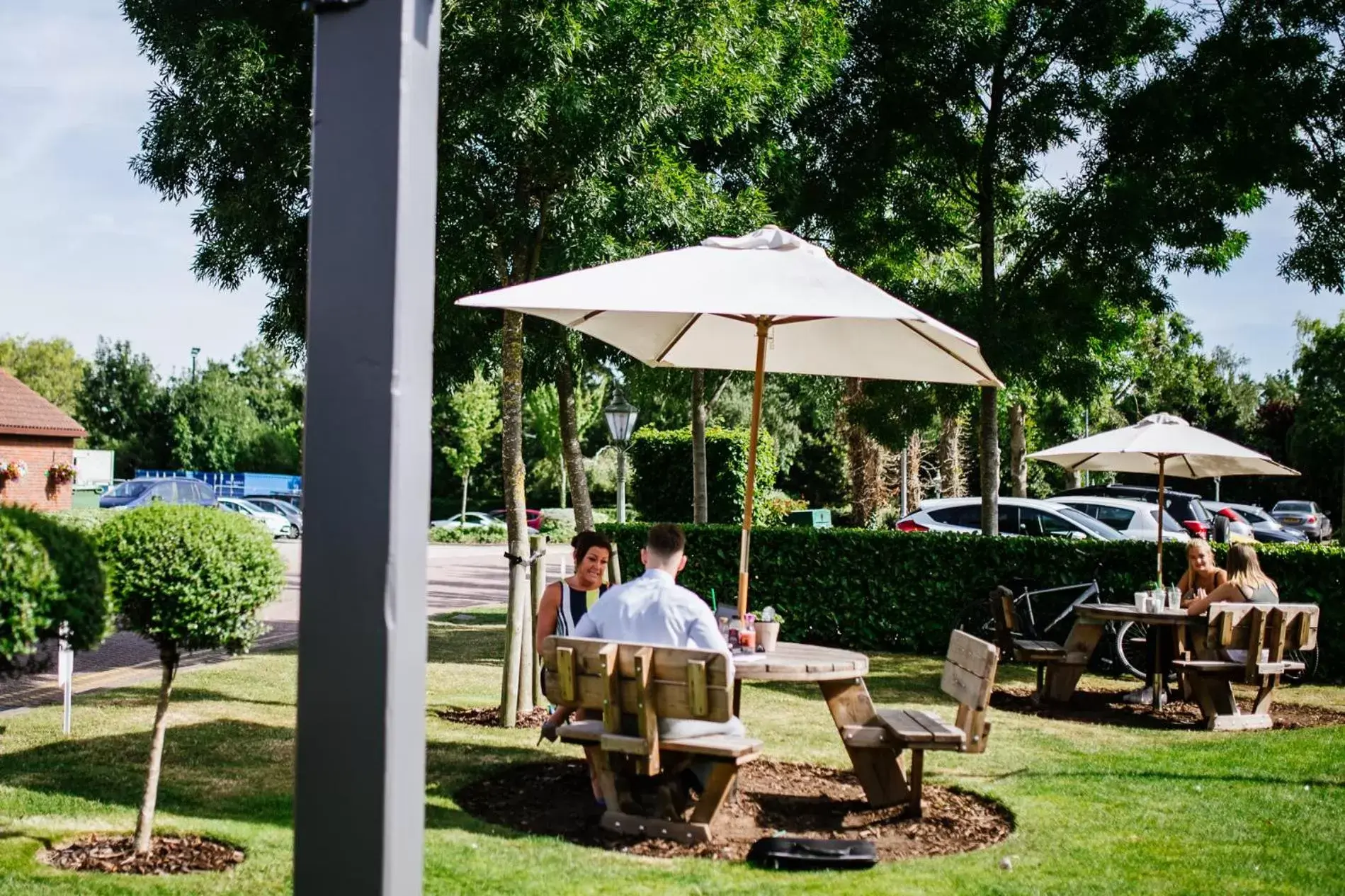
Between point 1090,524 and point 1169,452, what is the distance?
737 cm

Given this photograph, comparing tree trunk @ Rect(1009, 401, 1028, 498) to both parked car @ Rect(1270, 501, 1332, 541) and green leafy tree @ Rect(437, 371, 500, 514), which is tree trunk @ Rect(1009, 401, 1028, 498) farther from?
green leafy tree @ Rect(437, 371, 500, 514)

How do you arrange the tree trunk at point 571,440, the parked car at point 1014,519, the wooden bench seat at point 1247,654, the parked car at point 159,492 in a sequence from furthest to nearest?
the parked car at point 159,492 → the parked car at point 1014,519 → the tree trunk at point 571,440 → the wooden bench seat at point 1247,654

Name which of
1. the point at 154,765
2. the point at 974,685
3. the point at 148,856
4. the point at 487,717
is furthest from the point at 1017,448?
the point at 148,856

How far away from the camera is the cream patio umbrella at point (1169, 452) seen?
11.8 meters

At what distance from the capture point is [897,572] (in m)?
14.5

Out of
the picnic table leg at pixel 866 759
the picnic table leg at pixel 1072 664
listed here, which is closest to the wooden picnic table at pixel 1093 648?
the picnic table leg at pixel 1072 664

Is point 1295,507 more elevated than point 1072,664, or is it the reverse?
point 1295,507

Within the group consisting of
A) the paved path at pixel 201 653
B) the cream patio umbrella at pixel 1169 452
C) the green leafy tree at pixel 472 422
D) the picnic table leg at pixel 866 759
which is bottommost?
the paved path at pixel 201 653

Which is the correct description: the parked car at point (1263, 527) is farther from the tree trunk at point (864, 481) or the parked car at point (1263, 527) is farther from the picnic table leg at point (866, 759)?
the picnic table leg at point (866, 759)

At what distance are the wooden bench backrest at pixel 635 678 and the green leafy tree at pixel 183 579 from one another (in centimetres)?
Result: 146

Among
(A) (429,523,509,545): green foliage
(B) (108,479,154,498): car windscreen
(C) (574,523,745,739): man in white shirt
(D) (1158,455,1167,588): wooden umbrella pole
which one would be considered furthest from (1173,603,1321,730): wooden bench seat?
(B) (108,479,154,498): car windscreen

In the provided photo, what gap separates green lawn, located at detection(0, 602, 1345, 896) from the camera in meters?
5.32

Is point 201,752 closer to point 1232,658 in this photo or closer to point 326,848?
point 326,848

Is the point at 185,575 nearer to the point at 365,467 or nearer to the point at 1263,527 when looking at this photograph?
the point at 365,467
